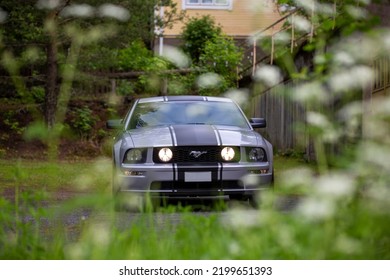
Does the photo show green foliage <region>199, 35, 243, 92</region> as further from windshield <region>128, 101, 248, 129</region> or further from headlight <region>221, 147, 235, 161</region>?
headlight <region>221, 147, 235, 161</region>

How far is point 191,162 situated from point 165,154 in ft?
0.88

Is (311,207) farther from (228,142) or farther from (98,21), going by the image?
(98,21)

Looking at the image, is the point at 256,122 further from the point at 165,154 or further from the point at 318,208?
the point at 318,208

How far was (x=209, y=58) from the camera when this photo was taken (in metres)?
22.2

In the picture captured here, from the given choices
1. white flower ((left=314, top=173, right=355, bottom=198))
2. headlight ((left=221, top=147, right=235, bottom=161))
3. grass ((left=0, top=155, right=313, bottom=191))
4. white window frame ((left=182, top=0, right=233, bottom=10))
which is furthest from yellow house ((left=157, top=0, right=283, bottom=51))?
white flower ((left=314, top=173, right=355, bottom=198))

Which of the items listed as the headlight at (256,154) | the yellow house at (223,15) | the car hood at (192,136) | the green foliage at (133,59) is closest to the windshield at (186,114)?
the car hood at (192,136)

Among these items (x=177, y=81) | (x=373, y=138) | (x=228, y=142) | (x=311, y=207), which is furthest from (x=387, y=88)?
(x=177, y=81)

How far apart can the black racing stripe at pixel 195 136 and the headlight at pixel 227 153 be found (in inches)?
4.5

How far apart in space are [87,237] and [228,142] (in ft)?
15.4

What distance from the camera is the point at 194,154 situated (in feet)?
28.1

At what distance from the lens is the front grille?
855 centimetres

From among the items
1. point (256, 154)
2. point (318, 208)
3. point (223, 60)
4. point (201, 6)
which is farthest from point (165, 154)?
point (201, 6)

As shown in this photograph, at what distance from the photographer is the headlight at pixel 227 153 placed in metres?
8.60

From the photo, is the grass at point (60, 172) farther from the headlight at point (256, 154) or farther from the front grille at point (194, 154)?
the headlight at point (256, 154)
